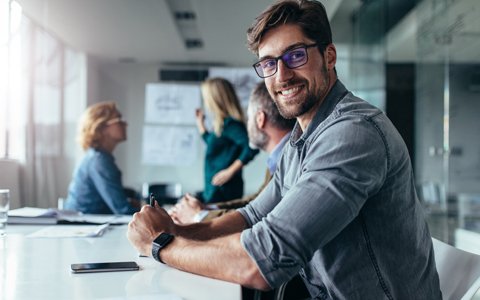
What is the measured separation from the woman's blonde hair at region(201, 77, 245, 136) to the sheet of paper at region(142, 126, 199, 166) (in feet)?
6.03

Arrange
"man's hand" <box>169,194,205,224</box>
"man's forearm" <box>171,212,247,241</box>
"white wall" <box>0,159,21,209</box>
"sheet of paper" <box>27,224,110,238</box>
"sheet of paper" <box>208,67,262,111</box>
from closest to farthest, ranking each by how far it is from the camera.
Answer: "man's forearm" <box>171,212,247,241</box>, "sheet of paper" <box>27,224,110,238</box>, "man's hand" <box>169,194,205,224</box>, "white wall" <box>0,159,21,209</box>, "sheet of paper" <box>208,67,262,111</box>

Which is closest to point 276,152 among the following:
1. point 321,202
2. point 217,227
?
point 217,227

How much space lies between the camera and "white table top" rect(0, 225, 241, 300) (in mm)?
839

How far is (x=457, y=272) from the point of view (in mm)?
1073

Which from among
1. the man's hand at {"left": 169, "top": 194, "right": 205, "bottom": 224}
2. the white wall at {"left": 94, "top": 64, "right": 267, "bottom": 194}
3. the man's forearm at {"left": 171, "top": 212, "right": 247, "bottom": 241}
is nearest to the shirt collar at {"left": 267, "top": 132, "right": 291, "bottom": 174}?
the man's hand at {"left": 169, "top": 194, "right": 205, "bottom": 224}

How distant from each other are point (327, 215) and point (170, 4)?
385 centimetres

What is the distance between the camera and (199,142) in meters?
4.98

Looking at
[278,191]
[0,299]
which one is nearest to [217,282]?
[0,299]

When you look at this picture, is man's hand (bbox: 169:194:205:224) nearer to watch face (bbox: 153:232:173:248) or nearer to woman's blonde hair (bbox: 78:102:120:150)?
watch face (bbox: 153:232:173:248)

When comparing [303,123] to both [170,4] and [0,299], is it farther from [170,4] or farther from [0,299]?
[170,4]

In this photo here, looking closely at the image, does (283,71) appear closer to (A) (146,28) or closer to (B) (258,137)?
(B) (258,137)

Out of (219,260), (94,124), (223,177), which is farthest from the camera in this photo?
(223,177)

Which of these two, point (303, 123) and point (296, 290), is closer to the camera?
point (303, 123)

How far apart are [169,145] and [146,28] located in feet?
4.14
